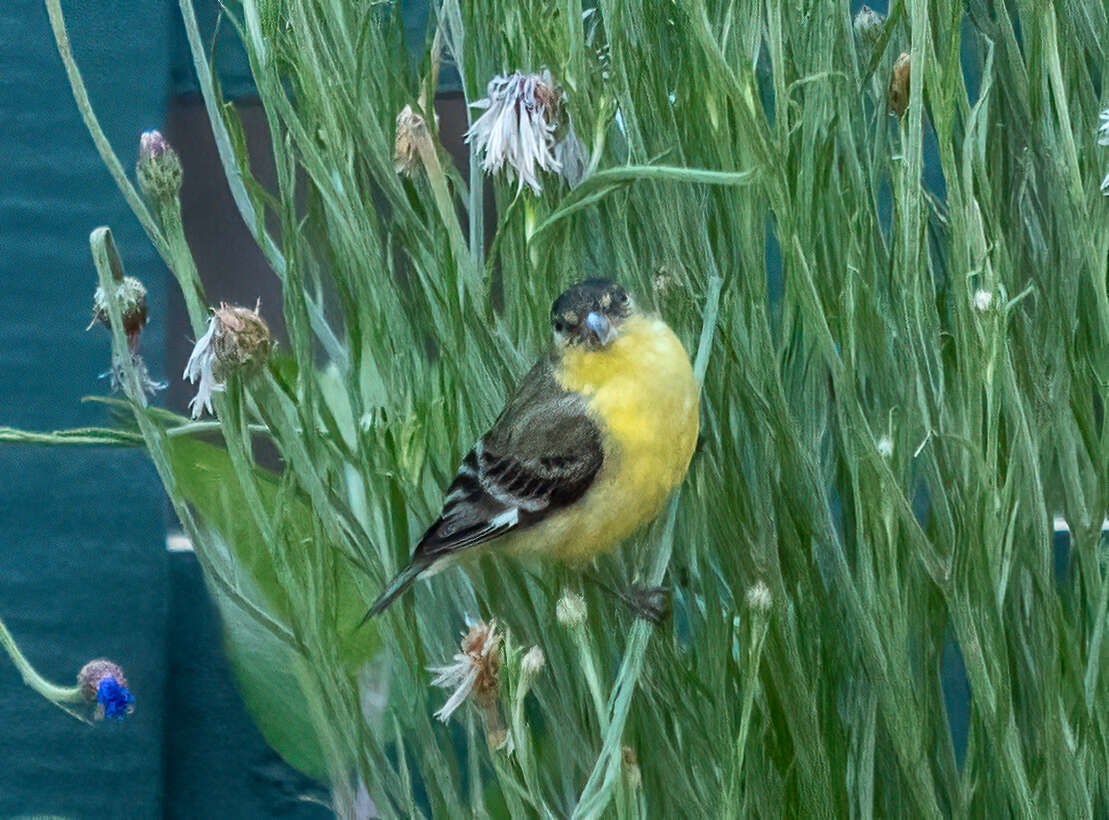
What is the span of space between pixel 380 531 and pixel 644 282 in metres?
0.24

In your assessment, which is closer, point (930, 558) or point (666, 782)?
point (930, 558)

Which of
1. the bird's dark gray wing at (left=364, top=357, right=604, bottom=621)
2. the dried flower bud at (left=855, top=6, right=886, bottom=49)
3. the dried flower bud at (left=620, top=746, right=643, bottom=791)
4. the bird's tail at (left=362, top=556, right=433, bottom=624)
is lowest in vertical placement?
the dried flower bud at (left=620, top=746, right=643, bottom=791)

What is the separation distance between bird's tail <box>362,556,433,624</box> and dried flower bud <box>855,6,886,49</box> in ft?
1.55

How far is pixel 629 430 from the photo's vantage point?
841 mm

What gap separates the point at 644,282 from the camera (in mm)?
887

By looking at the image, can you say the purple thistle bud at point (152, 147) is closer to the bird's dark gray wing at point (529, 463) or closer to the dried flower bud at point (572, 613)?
the bird's dark gray wing at point (529, 463)

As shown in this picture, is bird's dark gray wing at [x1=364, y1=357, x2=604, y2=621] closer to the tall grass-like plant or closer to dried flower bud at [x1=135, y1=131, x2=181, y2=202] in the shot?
the tall grass-like plant

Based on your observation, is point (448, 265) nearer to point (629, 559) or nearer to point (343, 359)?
point (343, 359)

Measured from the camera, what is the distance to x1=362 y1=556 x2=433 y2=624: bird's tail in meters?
0.85

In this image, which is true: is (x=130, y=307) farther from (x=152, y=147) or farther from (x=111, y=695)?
(x=111, y=695)

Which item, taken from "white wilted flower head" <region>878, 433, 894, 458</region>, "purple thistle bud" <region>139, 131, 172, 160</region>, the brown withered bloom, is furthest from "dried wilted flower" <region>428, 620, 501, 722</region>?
"purple thistle bud" <region>139, 131, 172, 160</region>

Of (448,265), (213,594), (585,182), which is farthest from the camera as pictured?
(213,594)

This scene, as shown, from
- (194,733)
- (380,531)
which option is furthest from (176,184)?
(194,733)

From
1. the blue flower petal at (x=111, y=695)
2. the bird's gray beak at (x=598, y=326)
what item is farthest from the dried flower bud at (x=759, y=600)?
the blue flower petal at (x=111, y=695)
